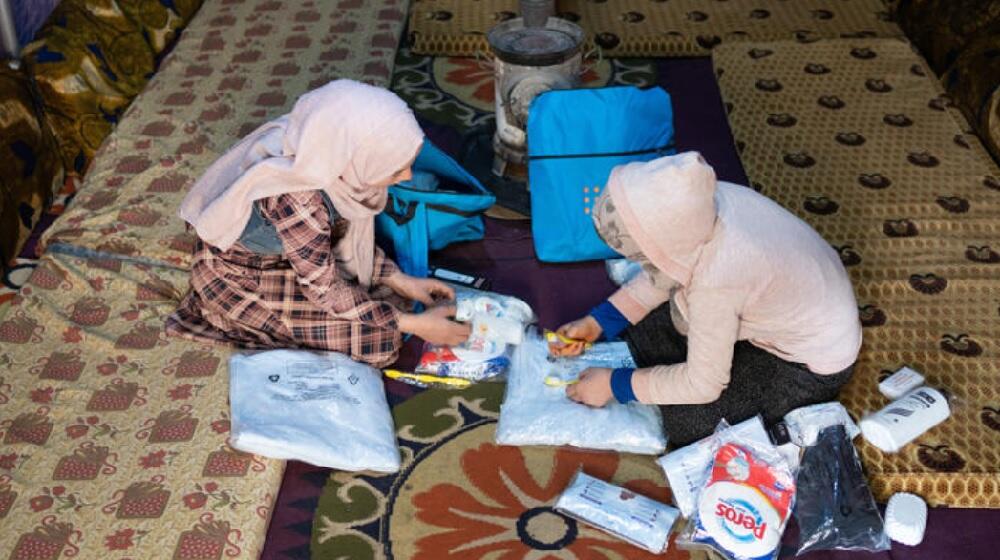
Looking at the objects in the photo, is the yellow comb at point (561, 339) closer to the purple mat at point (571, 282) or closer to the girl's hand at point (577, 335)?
the girl's hand at point (577, 335)

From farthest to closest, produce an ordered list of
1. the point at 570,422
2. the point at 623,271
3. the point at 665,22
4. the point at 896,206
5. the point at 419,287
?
the point at 665,22
the point at 896,206
the point at 623,271
the point at 419,287
the point at 570,422

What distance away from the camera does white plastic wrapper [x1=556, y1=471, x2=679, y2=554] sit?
190 cm

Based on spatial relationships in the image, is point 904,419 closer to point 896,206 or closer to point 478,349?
point 896,206

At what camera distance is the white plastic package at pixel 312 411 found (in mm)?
2006

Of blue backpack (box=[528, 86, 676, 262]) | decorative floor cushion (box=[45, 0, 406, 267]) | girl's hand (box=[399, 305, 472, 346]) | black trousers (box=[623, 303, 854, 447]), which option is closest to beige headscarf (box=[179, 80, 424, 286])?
girl's hand (box=[399, 305, 472, 346])

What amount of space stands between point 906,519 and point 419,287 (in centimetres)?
121

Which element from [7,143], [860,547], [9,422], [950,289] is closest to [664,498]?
[860,547]

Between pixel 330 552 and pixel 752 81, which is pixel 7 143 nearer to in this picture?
pixel 330 552

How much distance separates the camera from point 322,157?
79.1 inches

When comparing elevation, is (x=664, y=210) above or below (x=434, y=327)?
above

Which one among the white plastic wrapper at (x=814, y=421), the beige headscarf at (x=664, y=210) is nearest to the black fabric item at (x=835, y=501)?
the white plastic wrapper at (x=814, y=421)

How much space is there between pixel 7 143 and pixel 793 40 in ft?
8.61

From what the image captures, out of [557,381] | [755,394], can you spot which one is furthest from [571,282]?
[755,394]

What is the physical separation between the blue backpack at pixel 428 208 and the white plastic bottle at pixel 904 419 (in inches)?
44.1
